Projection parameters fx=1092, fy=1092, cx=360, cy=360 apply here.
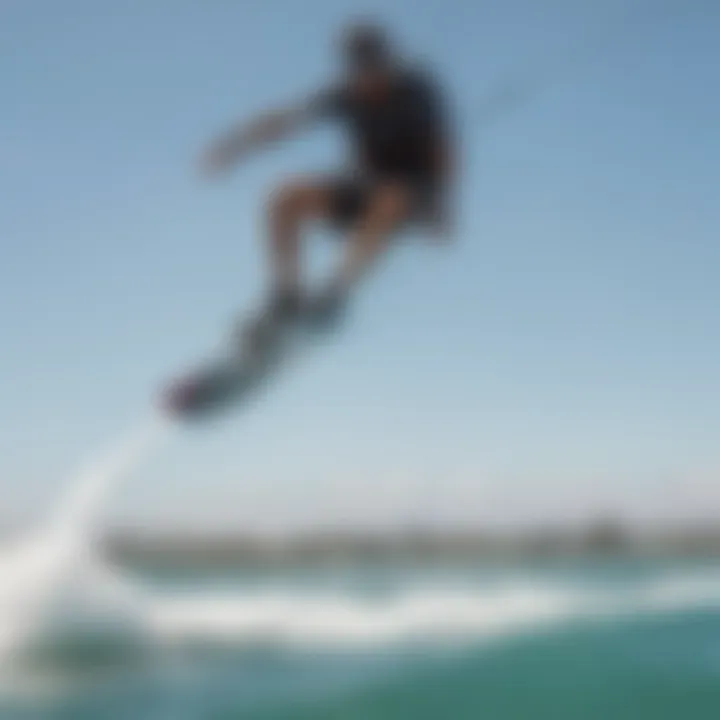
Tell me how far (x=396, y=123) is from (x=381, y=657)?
3117mm

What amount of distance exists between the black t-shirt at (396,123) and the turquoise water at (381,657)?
2667mm

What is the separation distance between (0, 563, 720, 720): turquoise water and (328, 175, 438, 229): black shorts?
2478mm

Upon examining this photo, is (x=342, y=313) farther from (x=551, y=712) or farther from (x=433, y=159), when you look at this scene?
(x=551, y=712)

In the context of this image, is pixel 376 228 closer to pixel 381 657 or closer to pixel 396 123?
pixel 396 123

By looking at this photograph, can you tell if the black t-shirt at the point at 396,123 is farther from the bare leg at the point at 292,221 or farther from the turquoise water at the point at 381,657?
the turquoise water at the point at 381,657

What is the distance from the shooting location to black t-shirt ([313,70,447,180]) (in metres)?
3.88

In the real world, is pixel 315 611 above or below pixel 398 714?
above

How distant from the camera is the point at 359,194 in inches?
159

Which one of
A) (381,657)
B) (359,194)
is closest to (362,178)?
(359,194)

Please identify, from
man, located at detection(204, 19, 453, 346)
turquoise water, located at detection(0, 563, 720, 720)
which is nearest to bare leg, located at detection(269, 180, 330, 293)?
man, located at detection(204, 19, 453, 346)

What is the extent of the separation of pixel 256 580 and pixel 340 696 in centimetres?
175

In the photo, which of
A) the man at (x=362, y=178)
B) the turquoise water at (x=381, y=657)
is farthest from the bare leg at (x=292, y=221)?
the turquoise water at (x=381, y=657)

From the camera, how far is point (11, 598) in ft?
17.8

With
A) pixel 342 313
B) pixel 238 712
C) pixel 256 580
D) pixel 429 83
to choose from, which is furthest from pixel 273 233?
pixel 256 580
